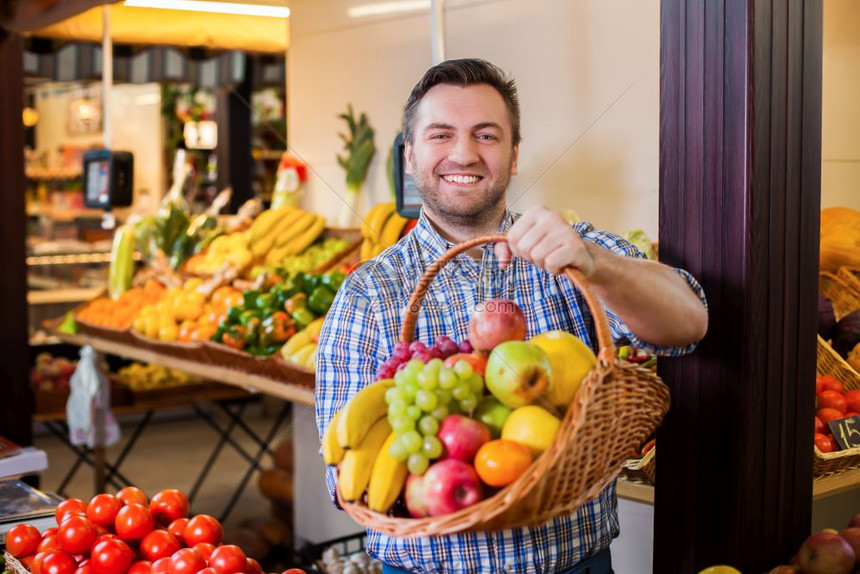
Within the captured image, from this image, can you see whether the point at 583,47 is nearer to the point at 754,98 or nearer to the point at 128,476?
the point at 754,98

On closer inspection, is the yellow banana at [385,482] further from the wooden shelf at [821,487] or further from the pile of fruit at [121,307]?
the pile of fruit at [121,307]

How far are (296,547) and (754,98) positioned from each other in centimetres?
330

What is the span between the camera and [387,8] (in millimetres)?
3818

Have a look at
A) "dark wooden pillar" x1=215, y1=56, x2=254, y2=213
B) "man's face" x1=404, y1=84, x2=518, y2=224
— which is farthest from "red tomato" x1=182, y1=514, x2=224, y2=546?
"dark wooden pillar" x1=215, y1=56, x2=254, y2=213

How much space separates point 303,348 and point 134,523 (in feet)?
4.28

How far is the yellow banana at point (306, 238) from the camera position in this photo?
4141mm

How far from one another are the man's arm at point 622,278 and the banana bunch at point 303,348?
1736 mm

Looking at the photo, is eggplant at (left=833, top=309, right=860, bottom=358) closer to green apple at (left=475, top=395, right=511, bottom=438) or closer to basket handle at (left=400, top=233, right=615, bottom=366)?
basket handle at (left=400, top=233, right=615, bottom=366)

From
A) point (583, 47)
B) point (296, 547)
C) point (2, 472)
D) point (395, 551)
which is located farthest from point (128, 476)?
point (395, 551)

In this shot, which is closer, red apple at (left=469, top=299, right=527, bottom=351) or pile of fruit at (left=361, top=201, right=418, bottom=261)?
red apple at (left=469, top=299, right=527, bottom=351)

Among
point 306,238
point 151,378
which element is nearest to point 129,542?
point 306,238

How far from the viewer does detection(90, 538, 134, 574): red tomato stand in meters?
1.73

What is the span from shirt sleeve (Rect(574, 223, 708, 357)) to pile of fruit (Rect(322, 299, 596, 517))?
27 centimetres

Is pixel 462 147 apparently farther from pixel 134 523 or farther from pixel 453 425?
pixel 134 523
